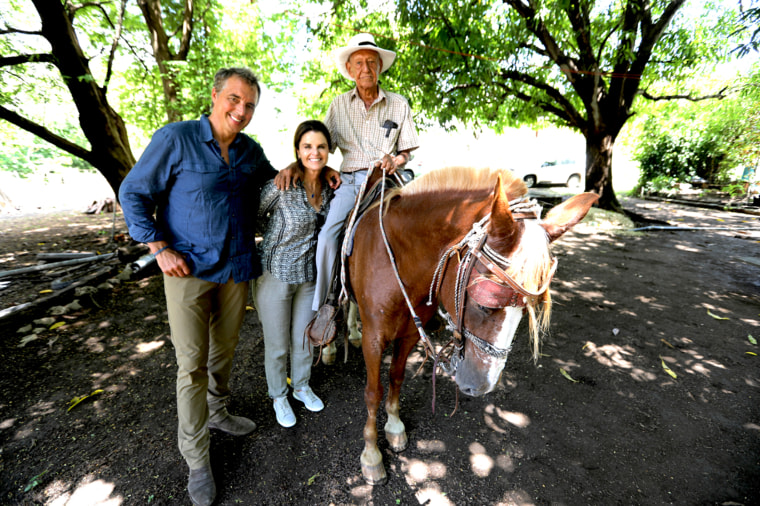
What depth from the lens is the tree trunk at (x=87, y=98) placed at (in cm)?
539

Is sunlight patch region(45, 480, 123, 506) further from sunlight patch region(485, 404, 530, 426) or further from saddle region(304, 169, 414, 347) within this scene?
sunlight patch region(485, 404, 530, 426)

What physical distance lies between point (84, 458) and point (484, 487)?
9.90 ft

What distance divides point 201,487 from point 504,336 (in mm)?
2220

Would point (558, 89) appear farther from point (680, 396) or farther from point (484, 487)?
point (484, 487)

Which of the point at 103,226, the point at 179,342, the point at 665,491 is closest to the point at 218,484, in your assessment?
the point at 179,342

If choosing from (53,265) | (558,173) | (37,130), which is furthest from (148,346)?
(558,173)

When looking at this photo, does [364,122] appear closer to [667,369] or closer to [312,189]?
[312,189]

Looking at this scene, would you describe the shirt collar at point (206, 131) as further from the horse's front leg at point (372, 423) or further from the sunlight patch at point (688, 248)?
the sunlight patch at point (688, 248)

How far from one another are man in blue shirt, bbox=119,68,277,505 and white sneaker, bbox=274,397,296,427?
0.69 metres

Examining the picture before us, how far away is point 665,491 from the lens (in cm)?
227

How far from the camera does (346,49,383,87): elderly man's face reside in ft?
8.80

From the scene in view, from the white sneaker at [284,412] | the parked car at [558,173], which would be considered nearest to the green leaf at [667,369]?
the white sneaker at [284,412]

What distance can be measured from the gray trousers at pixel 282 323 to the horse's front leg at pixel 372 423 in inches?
27.3

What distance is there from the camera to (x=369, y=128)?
2844 mm
